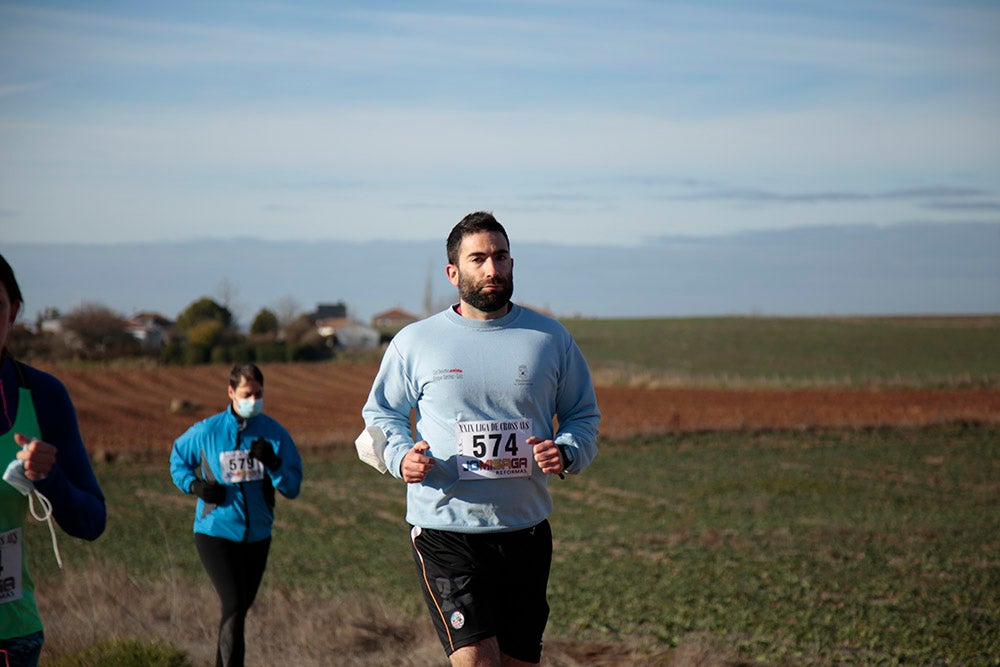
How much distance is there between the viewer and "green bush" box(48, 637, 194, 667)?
683 cm

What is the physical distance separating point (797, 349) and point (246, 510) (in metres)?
78.5

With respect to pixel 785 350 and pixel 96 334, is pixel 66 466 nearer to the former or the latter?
pixel 96 334

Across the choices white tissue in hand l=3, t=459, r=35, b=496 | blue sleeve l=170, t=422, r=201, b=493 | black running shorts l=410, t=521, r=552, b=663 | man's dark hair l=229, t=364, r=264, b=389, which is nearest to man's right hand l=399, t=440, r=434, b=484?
black running shorts l=410, t=521, r=552, b=663

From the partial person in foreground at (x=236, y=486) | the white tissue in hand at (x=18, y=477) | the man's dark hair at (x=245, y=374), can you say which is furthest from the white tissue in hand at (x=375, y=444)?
the man's dark hair at (x=245, y=374)

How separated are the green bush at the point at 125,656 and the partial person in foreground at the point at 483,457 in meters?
2.78

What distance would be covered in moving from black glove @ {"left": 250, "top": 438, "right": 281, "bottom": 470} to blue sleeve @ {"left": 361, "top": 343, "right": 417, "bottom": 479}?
282cm

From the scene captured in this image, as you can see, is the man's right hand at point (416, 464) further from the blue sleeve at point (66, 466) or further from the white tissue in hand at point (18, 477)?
the white tissue in hand at point (18, 477)

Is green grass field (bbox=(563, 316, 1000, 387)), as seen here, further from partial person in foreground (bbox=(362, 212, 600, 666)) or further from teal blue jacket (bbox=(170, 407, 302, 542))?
partial person in foreground (bbox=(362, 212, 600, 666))

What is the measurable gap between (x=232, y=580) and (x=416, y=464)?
129 inches

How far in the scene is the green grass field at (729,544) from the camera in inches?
443

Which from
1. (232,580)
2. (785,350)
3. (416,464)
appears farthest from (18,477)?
(785,350)

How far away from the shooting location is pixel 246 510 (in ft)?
24.9

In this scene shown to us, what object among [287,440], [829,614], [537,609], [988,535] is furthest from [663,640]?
[988,535]

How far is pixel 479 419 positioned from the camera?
4.75 meters
